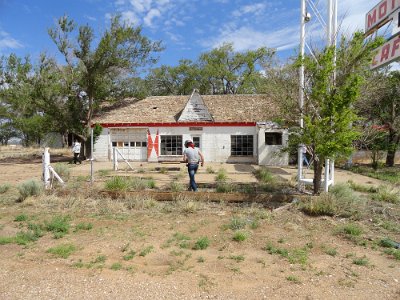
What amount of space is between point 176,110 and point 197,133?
2942 mm

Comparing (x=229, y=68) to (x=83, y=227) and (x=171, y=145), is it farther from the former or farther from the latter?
(x=83, y=227)

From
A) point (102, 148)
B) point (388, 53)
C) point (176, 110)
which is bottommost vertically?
point (102, 148)

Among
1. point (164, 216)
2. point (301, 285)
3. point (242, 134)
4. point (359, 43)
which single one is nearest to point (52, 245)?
point (164, 216)

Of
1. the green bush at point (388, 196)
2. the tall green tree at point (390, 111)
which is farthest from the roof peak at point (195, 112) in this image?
the green bush at point (388, 196)

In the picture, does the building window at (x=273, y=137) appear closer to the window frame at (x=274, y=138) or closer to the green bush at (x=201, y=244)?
the window frame at (x=274, y=138)

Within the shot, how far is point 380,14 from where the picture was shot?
17.2 feet

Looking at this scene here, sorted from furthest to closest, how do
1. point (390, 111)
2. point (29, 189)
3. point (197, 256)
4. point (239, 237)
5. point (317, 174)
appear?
point (390, 111), point (29, 189), point (317, 174), point (239, 237), point (197, 256)

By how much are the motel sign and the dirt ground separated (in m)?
3.17

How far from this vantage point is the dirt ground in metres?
4.17

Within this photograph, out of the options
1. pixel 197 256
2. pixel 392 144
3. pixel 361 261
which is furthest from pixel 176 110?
pixel 361 261

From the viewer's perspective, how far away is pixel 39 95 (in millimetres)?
22781

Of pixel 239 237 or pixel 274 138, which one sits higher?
pixel 274 138

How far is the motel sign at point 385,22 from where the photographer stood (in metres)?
4.71

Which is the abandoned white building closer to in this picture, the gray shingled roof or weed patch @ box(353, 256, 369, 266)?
the gray shingled roof
